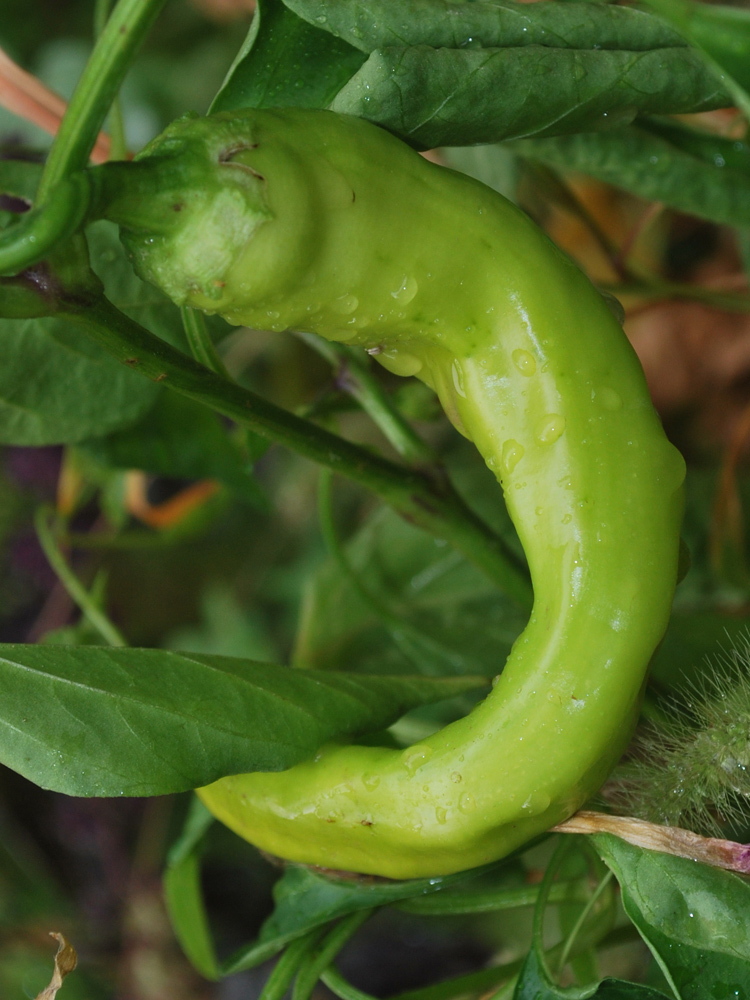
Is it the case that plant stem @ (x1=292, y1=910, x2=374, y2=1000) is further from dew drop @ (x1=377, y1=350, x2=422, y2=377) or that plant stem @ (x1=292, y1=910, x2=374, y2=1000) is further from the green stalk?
dew drop @ (x1=377, y1=350, x2=422, y2=377)

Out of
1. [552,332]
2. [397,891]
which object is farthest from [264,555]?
[552,332]

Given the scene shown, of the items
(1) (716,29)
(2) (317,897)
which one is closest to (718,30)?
(1) (716,29)

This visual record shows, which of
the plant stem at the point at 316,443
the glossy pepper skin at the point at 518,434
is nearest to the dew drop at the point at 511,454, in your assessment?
the glossy pepper skin at the point at 518,434

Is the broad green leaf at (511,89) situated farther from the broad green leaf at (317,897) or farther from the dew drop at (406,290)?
the broad green leaf at (317,897)

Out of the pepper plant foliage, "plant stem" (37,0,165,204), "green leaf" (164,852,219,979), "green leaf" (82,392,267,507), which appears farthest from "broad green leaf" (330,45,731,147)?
"green leaf" (164,852,219,979)

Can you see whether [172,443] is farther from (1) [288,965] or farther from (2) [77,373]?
(1) [288,965]
